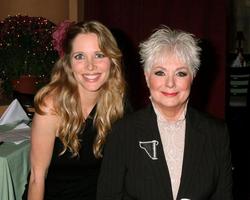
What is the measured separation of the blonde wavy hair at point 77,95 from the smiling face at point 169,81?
42 cm

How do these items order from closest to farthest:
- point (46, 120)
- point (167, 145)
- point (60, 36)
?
point (167, 145) < point (46, 120) < point (60, 36)

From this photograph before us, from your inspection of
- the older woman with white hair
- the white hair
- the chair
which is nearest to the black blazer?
the older woman with white hair

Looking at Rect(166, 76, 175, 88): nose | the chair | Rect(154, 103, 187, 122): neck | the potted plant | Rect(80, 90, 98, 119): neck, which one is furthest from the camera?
the chair

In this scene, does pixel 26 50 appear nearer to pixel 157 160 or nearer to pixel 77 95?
pixel 77 95

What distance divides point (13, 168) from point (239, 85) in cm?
436

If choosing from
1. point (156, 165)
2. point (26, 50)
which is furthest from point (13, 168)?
point (26, 50)

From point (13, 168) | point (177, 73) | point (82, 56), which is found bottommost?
point (13, 168)

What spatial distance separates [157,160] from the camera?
180cm

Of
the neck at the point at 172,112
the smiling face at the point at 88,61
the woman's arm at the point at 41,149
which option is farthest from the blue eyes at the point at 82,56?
the neck at the point at 172,112

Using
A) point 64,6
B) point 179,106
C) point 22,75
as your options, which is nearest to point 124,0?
point 64,6

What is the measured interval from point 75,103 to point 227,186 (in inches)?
34.3

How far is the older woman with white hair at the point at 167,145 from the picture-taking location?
1.78 meters

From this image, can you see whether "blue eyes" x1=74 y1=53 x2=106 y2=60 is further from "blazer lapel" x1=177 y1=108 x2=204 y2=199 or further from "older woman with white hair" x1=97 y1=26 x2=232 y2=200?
"blazer lapel" x1=177 y1=108 x2=204 y2=199

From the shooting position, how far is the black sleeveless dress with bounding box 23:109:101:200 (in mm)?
2123
